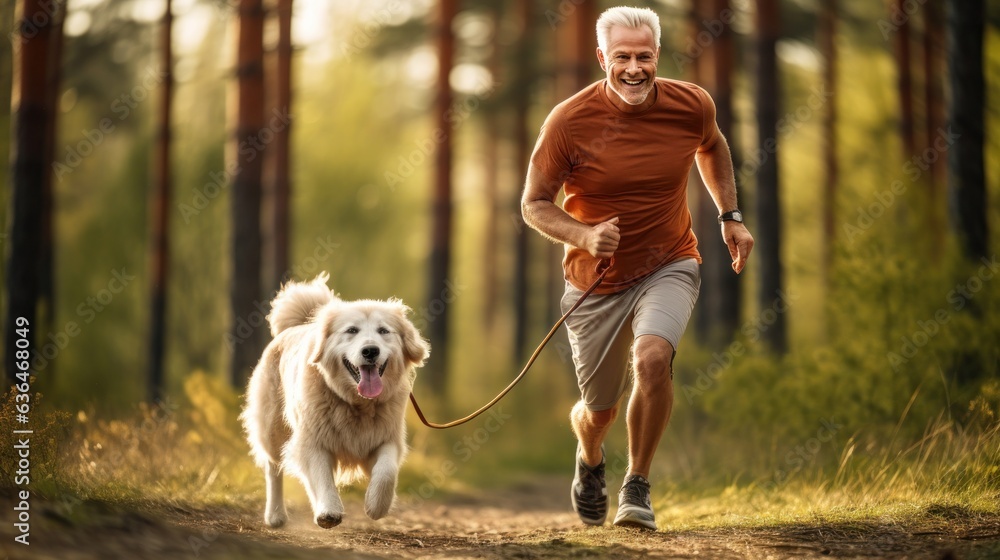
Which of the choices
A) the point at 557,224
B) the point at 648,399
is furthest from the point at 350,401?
the point at 648,399

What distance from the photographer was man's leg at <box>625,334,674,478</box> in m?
5.59

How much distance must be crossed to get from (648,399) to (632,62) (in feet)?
5.86

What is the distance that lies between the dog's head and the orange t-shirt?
46.9 inches

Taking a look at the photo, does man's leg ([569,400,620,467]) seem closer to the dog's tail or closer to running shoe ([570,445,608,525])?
running shoe ([570,445,608,525])

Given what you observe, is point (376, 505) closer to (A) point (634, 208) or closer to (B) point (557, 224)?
(B) point (557, 224)

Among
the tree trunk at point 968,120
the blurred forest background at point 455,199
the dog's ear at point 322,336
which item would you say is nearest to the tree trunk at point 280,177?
the blurred forest background at point 455,199

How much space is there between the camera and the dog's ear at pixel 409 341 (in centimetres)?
630

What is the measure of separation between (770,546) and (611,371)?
1343 mm

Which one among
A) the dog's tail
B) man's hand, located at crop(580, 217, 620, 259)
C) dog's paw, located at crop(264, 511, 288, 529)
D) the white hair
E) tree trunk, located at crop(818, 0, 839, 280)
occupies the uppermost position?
tree trunk, located at crop(818, 0, 839, 280)

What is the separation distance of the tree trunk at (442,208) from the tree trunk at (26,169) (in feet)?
24.5

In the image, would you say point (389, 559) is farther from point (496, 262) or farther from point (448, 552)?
point (496, 262)

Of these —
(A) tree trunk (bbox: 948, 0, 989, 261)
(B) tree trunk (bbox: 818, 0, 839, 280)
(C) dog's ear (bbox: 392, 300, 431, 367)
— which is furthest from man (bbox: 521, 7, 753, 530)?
(B) tree trunk (bbox: 818, 0, 839, 280)

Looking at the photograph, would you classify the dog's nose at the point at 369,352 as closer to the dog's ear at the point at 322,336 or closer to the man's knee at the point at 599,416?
the dog's ear at the point at 322,336

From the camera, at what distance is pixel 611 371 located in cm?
613
